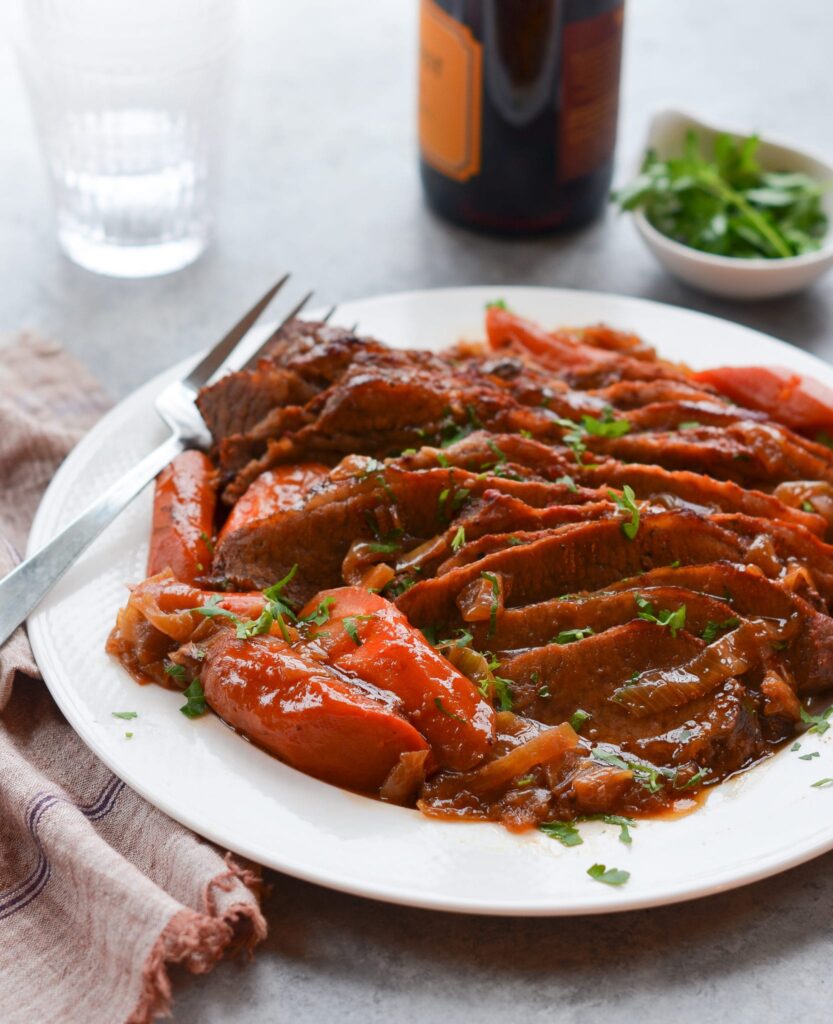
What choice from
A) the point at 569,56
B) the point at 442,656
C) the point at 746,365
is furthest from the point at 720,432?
the point at 569,56

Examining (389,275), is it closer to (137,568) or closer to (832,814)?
(137,568)

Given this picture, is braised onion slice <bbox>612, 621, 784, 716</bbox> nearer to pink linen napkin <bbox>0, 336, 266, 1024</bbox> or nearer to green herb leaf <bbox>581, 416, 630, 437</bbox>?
green herb leaf <bbox>581, 416, 630, 437</bbox>

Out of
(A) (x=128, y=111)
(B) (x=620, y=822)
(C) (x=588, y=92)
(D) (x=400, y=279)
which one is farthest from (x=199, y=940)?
(C) (x=588, y=92)

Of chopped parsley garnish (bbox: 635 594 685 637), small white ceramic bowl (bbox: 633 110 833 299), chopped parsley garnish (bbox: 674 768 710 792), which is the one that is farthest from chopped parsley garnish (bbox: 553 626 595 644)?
small white ceramic bowl (bbox: 633 110 833 299)

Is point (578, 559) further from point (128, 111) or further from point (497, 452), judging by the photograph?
point (128, 111)

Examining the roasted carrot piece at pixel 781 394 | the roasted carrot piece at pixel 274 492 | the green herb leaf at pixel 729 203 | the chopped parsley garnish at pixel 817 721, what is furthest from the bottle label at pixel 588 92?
the chopped parsley garnish at pixel 817 721

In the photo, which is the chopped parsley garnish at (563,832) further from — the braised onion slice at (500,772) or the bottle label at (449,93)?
the bottle label at (449,93)
